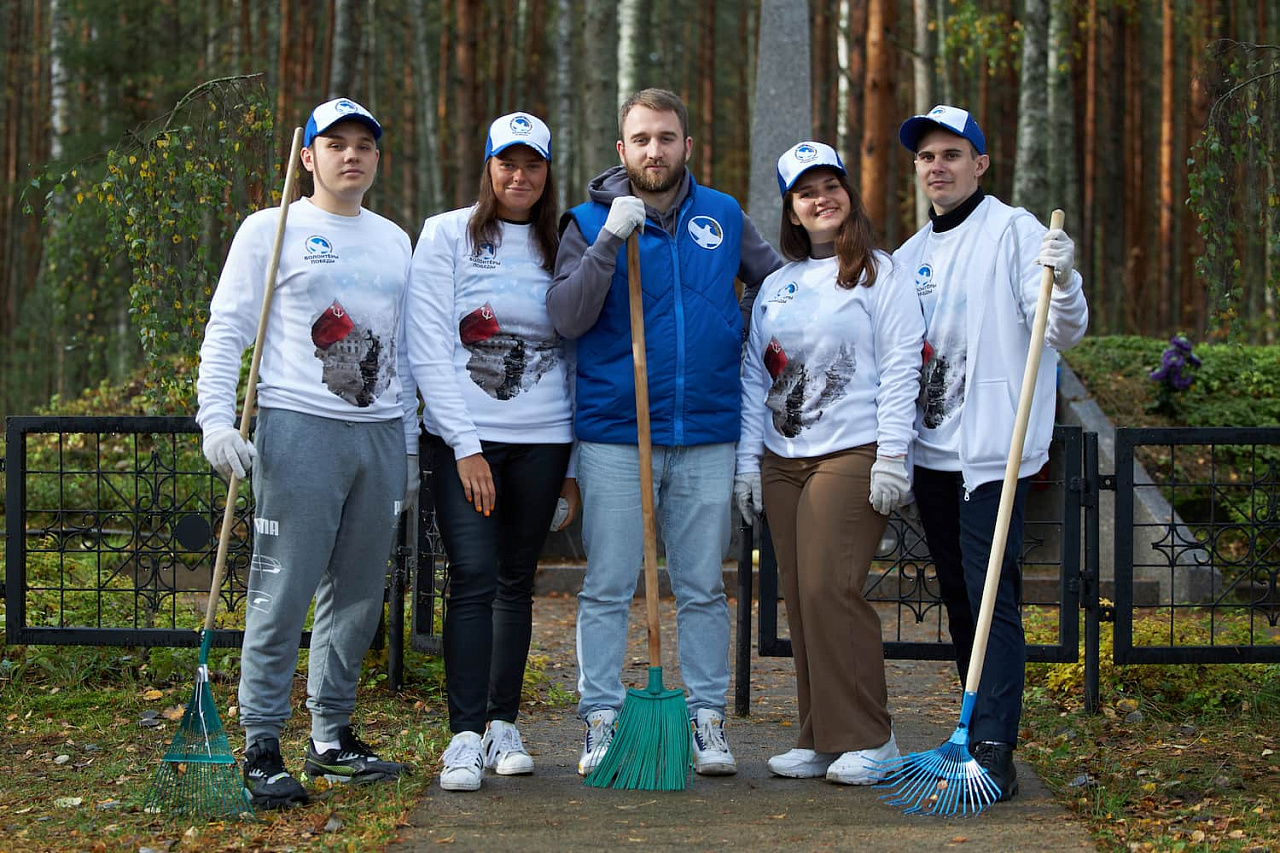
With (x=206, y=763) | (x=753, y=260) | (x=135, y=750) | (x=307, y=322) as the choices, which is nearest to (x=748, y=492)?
(x=753, y=260)

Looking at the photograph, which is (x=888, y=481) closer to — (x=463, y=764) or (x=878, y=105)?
(x=463, y=764)

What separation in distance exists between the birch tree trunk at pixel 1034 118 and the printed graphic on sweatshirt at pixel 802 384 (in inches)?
359

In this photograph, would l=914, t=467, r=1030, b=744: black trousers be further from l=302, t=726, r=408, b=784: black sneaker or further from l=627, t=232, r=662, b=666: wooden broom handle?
l=302, t=726, r=408, b=784: black sneaker

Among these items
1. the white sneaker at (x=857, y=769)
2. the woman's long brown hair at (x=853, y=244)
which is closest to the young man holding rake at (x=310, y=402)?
the woman's long brown hair at (x=853, y=244)

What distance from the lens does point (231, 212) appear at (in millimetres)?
7145

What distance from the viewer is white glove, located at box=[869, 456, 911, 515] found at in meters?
4.26

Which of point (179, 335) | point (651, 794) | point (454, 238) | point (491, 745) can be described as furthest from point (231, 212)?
point (651, 794)

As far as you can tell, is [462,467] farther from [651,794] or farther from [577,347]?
[651,794]

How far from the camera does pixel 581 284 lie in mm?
4227

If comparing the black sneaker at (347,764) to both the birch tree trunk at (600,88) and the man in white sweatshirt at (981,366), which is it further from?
the birch tree trunk at (600,88)

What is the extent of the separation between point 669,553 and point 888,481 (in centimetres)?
80

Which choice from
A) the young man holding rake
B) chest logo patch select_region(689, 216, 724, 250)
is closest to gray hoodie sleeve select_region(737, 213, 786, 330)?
chest logo patch select_region(689, 216, 724, 250)

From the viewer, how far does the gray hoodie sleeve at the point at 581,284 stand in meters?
4.23

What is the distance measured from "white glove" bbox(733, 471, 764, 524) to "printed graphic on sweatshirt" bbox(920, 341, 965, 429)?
23.6 inches
